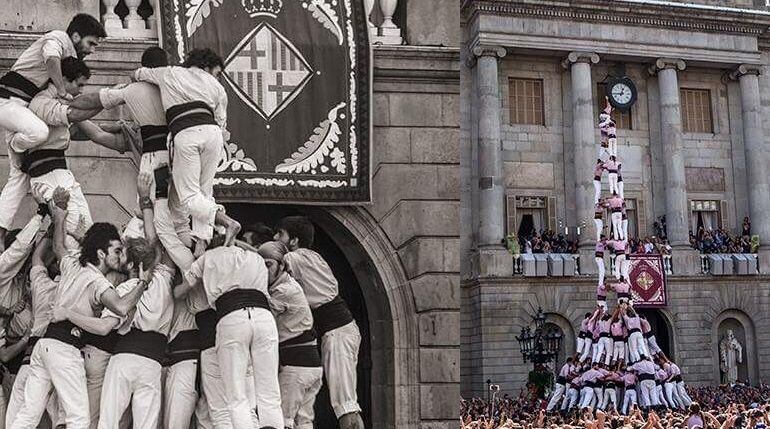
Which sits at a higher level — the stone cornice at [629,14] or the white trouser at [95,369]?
the stone cornice at [629,14]

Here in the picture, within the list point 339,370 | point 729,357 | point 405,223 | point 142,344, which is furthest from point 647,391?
point 142,344

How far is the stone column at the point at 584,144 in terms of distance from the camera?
3728 centimetres

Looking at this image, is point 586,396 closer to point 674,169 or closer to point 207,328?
point 207,328

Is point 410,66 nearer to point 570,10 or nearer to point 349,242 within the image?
point 349,242

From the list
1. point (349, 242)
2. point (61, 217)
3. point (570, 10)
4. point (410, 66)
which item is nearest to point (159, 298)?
point (61, 217)

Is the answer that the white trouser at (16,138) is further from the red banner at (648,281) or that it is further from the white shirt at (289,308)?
the red banner at (648,281)

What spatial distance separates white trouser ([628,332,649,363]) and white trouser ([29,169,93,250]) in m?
17.7

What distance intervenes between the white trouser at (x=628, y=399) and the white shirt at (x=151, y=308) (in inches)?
667

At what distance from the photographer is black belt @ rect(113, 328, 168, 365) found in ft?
25.1

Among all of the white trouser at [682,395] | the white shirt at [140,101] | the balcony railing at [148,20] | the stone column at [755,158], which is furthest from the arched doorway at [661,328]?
the white shirt at [140,101]

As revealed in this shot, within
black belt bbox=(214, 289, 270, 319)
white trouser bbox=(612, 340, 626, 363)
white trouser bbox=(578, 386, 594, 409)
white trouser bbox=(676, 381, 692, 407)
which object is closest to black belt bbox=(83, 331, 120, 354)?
black belt bbox=(214, 289, 270, 319)

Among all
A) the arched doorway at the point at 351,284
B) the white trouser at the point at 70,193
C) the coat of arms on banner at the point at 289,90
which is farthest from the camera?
the arched doorway at the point at 351,284

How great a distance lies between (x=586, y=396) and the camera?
77.1ft

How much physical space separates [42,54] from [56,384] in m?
2.91
